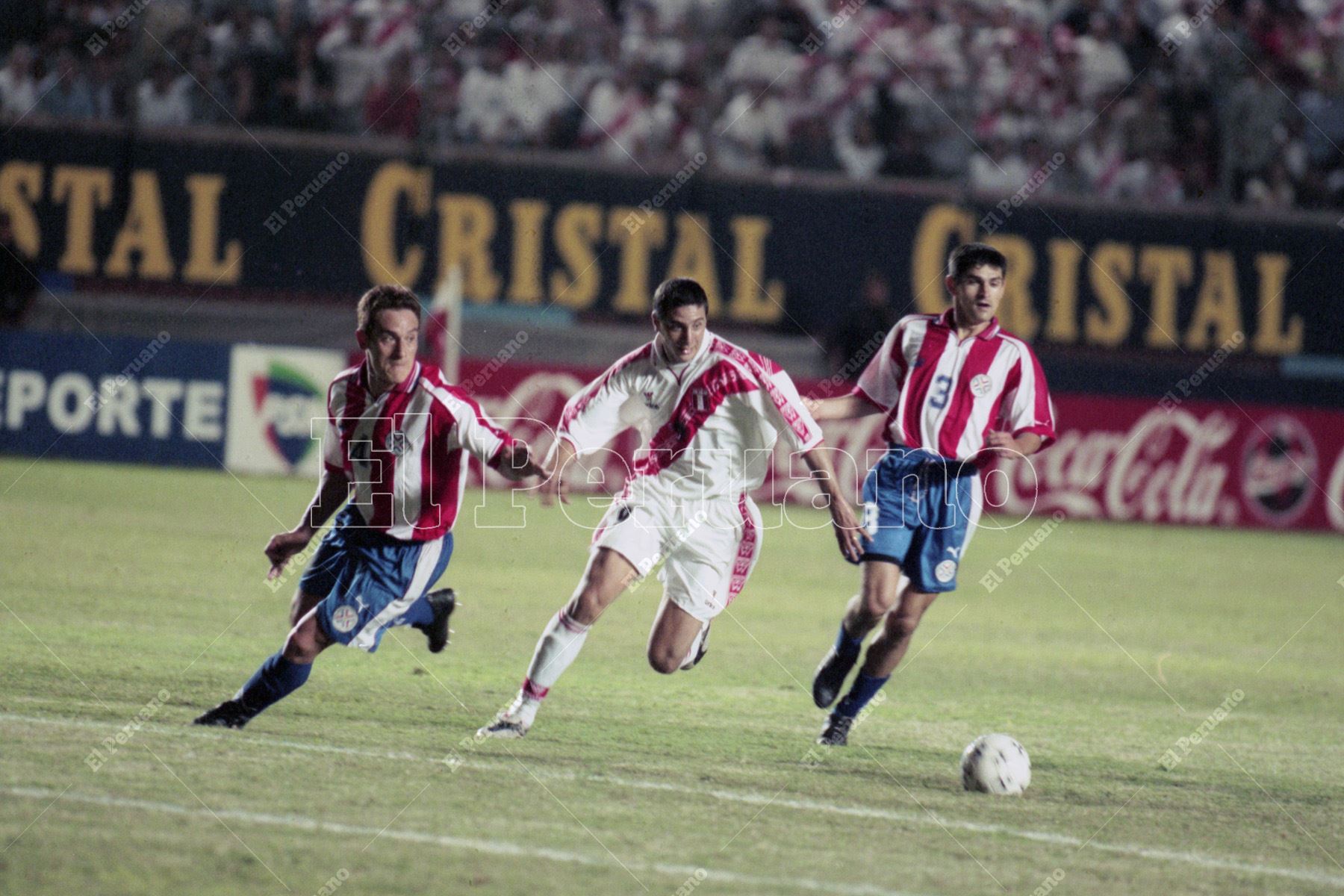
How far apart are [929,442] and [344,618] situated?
2680 mm

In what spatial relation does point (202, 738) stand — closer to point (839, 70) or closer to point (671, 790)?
point (671, 790)

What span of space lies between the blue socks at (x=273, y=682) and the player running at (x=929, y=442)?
7.33 ft

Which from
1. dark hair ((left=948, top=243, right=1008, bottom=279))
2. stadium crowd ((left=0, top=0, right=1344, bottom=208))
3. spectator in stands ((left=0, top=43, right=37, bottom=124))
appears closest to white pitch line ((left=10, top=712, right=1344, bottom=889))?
dark hair ((left=948, top=243, right=1008, bottom=279))

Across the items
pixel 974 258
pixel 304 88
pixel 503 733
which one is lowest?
pixel 503 733

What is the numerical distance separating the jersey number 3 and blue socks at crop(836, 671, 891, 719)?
1204mm

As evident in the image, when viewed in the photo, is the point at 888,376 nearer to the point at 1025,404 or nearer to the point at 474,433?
the point at 1025,404

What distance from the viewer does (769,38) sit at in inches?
728

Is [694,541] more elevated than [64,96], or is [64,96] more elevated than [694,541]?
[694,541]

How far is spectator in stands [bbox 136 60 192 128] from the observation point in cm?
1723

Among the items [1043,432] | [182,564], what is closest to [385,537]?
[1043,432]

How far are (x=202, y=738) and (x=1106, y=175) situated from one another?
1522 centimetres

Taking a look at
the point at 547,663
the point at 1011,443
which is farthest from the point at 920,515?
the point at 547,663

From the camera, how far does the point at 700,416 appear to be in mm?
6996

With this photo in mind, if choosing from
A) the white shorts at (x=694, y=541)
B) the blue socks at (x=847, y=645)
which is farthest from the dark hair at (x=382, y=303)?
the blue socks at (x=847, y=645)
